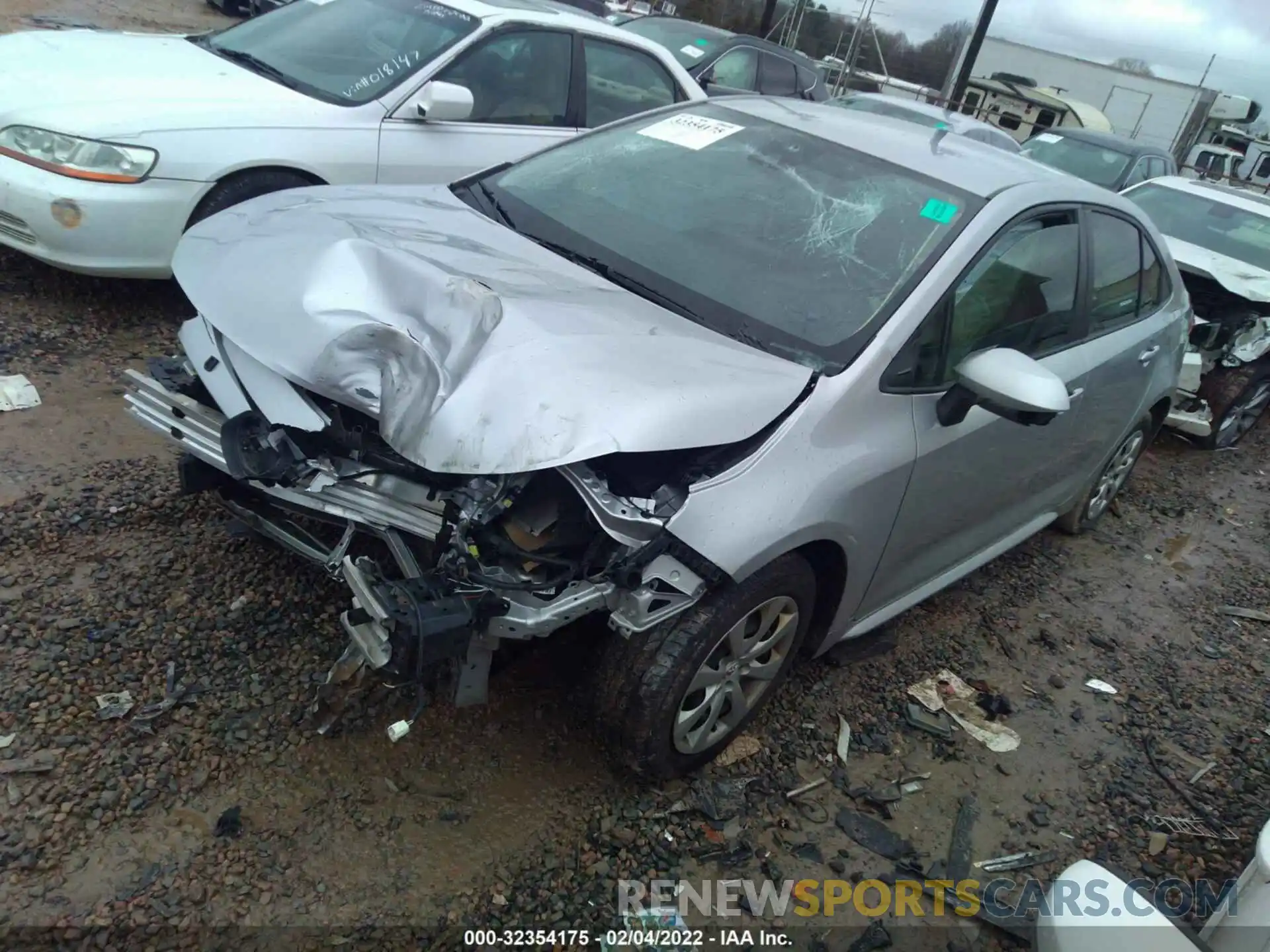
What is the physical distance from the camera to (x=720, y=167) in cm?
316

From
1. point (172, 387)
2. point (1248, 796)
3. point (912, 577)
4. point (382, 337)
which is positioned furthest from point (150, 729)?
point (1248, 796)

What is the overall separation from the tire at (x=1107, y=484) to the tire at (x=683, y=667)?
8.40ft

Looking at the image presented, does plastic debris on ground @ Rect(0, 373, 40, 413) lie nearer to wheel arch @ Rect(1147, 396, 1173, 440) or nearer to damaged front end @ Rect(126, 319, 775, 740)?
damaged front end @ Rect(126, 319, 775, 740)

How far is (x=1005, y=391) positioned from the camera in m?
2.54

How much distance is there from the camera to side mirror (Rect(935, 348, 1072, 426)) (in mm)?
2521

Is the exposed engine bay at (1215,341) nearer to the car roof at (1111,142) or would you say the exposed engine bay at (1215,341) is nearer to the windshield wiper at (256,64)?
the car roof at (1111,142)

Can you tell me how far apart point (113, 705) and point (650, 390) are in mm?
1654

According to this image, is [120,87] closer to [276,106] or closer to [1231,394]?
[276,106]

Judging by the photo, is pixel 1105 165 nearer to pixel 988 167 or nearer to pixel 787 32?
pixel 988 167

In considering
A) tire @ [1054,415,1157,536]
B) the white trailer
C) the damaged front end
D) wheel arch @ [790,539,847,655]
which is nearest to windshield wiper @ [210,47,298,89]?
the damaged front end

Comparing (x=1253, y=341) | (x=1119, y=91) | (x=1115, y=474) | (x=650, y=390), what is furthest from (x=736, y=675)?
(x=1119, y=91)

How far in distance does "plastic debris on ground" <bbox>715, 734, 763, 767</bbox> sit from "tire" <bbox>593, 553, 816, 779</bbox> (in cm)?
14

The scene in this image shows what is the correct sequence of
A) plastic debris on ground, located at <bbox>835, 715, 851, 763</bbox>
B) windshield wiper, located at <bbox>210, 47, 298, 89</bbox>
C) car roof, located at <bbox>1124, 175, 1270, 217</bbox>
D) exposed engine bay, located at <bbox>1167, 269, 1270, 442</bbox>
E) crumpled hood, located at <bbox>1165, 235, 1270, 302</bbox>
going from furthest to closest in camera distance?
car roof, located at <bbox>1124, 175, 1270, 217</bbox> → exposed engine bay, located at <bbox>1167, 269, 1270, 442</bbox> → crumpled hood, located at <bbox>1165, 235, 1270, 302</bbox> → windshield wiper, located at <bbox>210, 47, 298, 89</bbox> → plastic debris on ground, located at <bbox>835, 715, 851, 763</bbox>

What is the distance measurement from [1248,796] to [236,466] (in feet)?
11.6
